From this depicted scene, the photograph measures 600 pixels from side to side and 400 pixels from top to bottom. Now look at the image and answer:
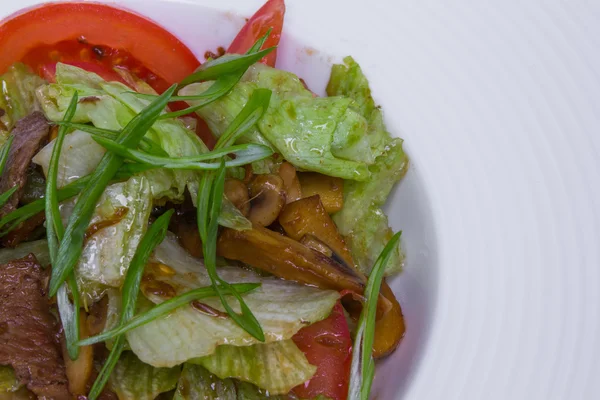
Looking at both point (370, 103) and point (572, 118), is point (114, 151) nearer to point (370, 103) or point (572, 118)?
point (370, 103)

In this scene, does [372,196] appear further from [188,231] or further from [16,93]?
[16,93]

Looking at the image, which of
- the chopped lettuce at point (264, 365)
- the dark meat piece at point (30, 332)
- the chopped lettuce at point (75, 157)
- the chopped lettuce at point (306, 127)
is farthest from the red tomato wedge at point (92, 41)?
the chopped lettuce at point (264, 365)

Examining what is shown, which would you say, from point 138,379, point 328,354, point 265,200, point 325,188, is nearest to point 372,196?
point 325,188

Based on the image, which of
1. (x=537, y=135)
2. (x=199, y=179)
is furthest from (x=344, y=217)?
(x=537, y=135)

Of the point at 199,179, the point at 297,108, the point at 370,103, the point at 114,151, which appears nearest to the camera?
the point at 114,151

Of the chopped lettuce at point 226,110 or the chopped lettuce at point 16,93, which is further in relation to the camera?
the chopped lettuce at point 16,93

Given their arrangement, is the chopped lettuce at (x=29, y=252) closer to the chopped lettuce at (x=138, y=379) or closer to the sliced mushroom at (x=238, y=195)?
the chopped lettuce at (x=138, y=379)
